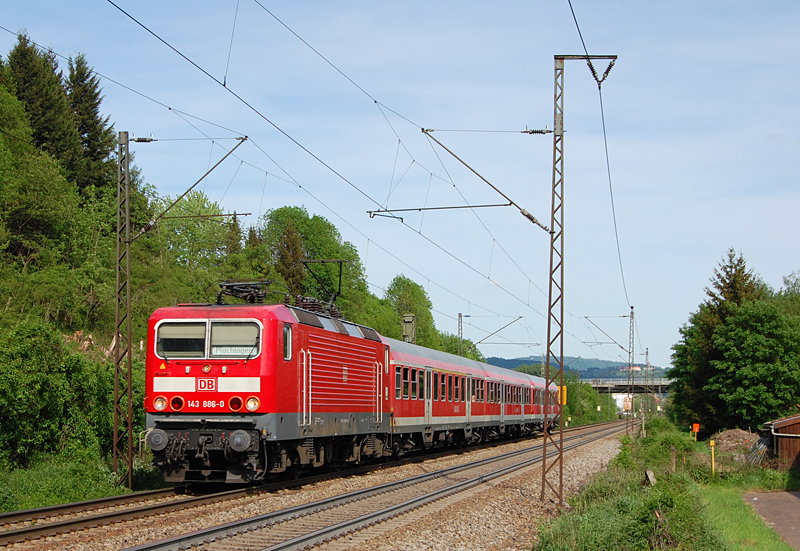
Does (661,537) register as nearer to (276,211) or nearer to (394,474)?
(394,474)

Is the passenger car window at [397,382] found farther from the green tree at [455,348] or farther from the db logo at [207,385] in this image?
the green tree at [455,348]

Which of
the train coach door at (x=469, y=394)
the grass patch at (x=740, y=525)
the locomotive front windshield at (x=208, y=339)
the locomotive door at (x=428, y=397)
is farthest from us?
the train coach door at (x=469, y=394)

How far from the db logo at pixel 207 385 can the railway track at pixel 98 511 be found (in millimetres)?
1918

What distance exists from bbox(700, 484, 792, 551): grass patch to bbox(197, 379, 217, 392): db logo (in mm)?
9126

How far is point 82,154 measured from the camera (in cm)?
5675

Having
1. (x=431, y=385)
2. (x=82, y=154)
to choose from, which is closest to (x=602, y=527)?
(x=431, y=385)

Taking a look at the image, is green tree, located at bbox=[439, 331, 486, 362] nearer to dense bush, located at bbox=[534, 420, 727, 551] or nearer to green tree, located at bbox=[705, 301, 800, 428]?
green tree, located at bbox=[705, 301, 800, 428]

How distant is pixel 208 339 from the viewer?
15344 mm

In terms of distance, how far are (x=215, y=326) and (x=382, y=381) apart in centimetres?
736

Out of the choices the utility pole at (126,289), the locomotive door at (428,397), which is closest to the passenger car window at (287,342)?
the utility pole at (126,289)

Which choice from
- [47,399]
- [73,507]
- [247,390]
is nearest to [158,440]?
[247,390]

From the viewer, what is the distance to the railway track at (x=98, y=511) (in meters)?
10.7

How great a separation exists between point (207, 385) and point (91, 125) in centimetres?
4886

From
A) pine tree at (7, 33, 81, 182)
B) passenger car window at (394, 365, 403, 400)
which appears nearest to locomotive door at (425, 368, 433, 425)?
passenger car window at (394, 365, 403, 400)
